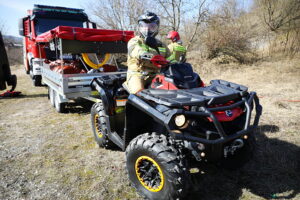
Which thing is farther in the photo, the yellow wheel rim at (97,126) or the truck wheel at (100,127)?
the yellow wheel rim at (97,126)

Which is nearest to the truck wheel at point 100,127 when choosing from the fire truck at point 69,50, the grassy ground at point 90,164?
the grassy ground at point 90,164

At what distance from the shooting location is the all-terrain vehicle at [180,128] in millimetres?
2012

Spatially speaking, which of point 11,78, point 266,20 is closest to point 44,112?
point 11,78

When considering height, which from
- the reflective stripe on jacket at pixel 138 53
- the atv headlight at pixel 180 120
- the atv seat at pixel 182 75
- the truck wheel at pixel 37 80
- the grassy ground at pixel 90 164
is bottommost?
the grassy ground at pixel 90 164

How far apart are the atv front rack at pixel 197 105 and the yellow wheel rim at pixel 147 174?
449mm

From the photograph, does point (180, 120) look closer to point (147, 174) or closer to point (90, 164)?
point (147, 174)

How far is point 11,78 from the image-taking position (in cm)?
752

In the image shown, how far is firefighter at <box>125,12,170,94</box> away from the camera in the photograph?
2.98 m

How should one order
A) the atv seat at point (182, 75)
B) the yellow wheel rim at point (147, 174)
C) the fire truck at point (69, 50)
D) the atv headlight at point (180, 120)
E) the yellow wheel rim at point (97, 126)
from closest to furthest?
the atv headlight at point (180, 120) → the yellow wheel rim at point (147, 174) → the atv seat at point (182, 75) → the yellow wheel rim at point (97, 126) → the fire truck at point (69, 50)

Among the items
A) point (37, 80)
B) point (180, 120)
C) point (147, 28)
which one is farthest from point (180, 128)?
point (37, 80)

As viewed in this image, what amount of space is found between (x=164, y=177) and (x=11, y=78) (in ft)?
23.8

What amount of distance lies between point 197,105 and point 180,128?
0.83 ft

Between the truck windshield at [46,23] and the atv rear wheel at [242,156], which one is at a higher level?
the truck windshield at [46,23]

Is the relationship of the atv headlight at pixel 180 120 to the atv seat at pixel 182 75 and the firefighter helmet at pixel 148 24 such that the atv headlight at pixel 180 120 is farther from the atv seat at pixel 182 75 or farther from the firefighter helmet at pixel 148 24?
the firefighter helmet at pixel 148 24
